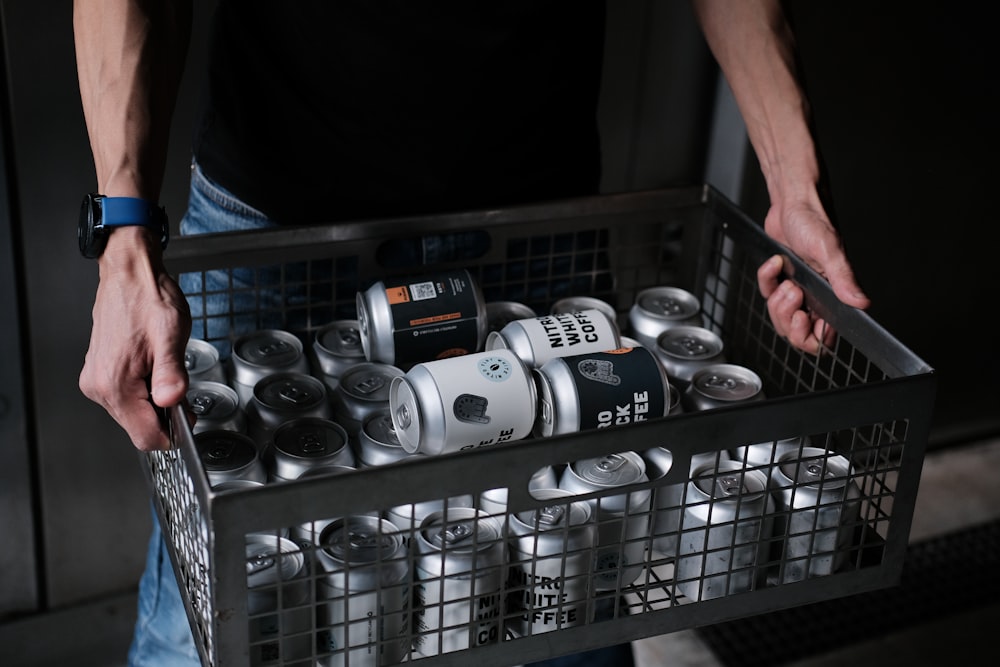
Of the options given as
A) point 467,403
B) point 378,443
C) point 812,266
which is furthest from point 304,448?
point 812,266

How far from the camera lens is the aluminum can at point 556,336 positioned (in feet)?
3.71

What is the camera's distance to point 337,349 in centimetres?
123

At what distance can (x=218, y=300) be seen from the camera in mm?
1289

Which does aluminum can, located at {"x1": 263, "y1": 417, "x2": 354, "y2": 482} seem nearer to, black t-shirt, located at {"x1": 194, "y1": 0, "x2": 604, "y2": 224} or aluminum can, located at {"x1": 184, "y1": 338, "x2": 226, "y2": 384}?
aluminum can, located at {"x1": 184, "y1": 338, "x2": 226, "y2": 384}

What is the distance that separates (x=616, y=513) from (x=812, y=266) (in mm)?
381

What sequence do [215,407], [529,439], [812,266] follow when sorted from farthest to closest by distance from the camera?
[812,266], [215,407], [529,439]

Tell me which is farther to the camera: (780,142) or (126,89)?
(780,142)

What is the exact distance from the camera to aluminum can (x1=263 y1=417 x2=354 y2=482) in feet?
3.39

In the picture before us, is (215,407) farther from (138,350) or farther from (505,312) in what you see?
(505,312)

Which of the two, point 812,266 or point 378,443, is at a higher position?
point 812,266

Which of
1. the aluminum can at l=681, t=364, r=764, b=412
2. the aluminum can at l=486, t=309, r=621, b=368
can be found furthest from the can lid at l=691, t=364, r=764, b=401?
the aluminum can at l=486, t=309, r=621, b=368

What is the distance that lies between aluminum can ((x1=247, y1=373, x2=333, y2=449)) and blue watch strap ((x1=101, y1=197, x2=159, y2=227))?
0.21 m

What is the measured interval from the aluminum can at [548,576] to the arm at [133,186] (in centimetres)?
30

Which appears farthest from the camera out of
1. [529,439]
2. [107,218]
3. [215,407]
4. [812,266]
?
[812,266]
